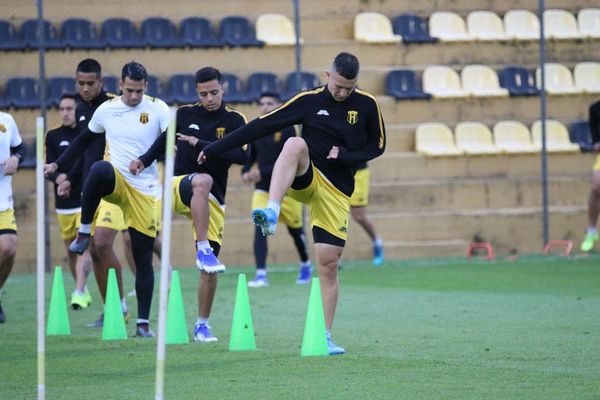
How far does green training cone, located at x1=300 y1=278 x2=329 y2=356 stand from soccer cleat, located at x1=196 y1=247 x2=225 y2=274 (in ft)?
4.32

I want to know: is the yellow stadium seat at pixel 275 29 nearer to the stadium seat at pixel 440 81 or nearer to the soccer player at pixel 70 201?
the stadium seat at pixel 440 81

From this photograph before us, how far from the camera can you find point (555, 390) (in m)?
7.88

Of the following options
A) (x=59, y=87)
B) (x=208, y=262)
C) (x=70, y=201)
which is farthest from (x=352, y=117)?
(x=59, y=87)

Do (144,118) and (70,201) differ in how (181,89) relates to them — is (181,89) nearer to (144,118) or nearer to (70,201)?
(70,201)

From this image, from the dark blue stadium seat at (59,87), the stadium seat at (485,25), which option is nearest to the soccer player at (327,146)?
the dark blue stadium seat at (59,87)

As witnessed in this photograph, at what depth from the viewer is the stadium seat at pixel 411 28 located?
79.3 ft

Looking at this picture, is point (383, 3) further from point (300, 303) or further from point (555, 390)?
point (555, 390)

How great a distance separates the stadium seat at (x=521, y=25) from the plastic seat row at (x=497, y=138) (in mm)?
1784

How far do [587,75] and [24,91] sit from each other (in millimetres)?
10378

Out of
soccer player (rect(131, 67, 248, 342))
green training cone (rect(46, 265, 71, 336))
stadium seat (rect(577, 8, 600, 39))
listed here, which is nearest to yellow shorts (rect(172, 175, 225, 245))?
soccer player (rect(131, 67, 248, 342))

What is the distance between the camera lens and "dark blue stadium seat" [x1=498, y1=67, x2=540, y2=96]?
24000 mm

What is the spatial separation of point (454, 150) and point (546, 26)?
3669mm

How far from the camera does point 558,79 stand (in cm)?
2459

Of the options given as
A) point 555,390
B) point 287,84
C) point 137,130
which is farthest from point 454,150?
point 555,390
